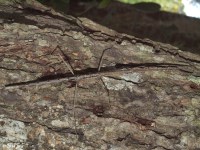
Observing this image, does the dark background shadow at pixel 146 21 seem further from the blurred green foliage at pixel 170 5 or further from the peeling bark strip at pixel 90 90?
the peeling bark strip at pixel 90 90

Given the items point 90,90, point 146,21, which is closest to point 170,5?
point 146,21

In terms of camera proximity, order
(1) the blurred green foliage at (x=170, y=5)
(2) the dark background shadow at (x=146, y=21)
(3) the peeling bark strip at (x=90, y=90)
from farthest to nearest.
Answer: (1) the blurred green foliage at (x=170, y=5) < (2) the dark background shadow at (x=146, y=21) < (3) the peeling bark strip at (x=90, y=90)

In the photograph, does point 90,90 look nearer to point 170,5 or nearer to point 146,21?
point 146,21

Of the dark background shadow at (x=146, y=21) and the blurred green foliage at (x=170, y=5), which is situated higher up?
the blurred green foliage at (x=170, y=5)

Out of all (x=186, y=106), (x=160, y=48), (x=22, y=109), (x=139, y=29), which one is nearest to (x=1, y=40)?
(x=22, y=109)

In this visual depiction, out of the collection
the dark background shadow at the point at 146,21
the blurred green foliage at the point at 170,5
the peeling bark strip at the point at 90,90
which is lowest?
the dark background shadow at the point at 146,21

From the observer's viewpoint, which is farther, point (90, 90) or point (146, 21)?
point (146, 21)

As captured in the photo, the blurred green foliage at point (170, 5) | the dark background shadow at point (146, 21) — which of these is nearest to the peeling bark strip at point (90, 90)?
the dark background shadow at point (146, 21)

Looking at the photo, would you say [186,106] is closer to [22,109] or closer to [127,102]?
[127,102]

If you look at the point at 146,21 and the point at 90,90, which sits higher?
the point at 90,90
